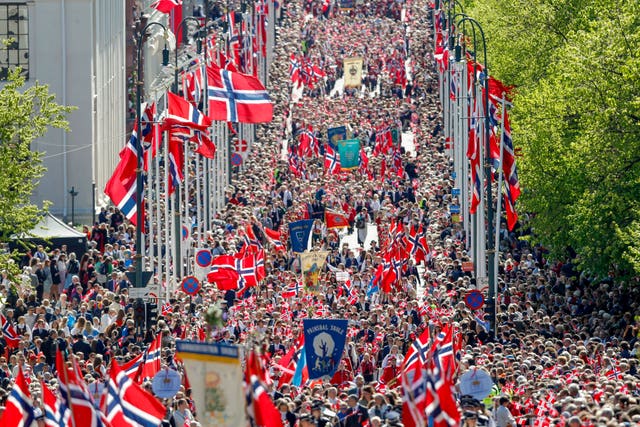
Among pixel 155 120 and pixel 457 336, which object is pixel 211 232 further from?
pixel 457 336

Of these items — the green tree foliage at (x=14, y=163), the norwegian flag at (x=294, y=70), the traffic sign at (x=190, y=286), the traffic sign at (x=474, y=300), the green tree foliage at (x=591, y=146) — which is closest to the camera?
the traffic sign at (x=474, y=300)

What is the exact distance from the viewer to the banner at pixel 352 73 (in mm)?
95562

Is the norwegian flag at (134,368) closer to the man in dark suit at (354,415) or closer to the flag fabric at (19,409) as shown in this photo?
the man in dark suit at (354,415)

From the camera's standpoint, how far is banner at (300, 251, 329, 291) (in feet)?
157

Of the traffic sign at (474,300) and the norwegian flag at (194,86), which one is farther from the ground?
the norwegian flag at (194,86)

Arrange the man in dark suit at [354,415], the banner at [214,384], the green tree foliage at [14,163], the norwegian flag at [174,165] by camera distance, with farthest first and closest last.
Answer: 1. the norwegian flag at [174,165]
2. the green tree foliage at [14,163]
3. the man in dark suit at [354,415]
4. the banner at [214,384]

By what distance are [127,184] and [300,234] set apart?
7958 millimetres

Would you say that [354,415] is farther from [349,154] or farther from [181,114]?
[349,154]

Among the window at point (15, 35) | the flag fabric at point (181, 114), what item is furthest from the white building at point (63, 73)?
the flag fabric at point (181, 114)

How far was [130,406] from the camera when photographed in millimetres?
27344

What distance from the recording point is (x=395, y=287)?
48875mm

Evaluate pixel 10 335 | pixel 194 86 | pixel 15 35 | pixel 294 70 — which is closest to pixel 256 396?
pixel 10 335

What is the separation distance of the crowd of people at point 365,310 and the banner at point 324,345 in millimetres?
385

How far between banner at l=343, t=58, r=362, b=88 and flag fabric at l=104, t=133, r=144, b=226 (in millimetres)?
49785
